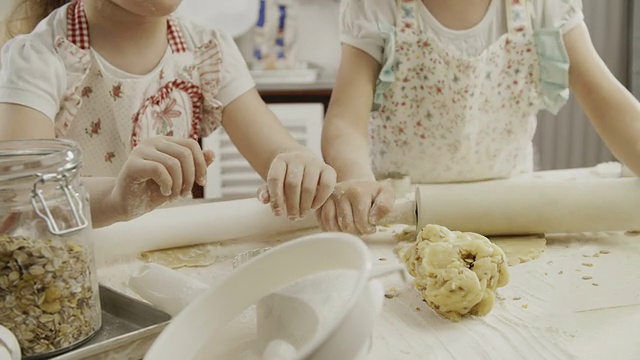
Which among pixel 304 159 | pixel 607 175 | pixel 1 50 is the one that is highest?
pixel 1 50

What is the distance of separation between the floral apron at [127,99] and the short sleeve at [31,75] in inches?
0.6

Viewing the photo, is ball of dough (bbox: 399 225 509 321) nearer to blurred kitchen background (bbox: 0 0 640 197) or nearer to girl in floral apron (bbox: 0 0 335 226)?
girl in floral apron (bbox: 0 0 335 226)

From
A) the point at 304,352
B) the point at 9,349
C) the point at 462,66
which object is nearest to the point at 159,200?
the point at 9,349

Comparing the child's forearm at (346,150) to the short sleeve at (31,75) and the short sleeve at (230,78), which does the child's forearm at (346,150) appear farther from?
the short sleeve at (31,75)

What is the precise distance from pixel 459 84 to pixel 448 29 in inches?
3.2

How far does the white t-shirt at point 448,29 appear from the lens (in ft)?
3.07

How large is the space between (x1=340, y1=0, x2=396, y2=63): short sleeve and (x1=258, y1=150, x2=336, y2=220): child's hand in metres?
0.35

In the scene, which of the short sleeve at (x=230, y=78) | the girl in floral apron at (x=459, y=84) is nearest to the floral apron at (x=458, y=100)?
the girl in floral apron at (x=459, y=84)

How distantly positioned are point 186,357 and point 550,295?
31 cm

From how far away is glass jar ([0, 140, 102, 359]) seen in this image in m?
0.40

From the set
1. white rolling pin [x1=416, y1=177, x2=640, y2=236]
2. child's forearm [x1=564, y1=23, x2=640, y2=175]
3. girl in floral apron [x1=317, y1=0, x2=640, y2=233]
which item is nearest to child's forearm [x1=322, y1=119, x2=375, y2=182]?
girl in floral apron [x1=317, y1=0, x2=640, y2=233]

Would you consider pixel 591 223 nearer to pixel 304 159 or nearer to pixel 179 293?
pixel 304 159

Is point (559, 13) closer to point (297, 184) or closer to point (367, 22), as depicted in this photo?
point (367, 22)

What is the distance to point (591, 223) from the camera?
67cm
